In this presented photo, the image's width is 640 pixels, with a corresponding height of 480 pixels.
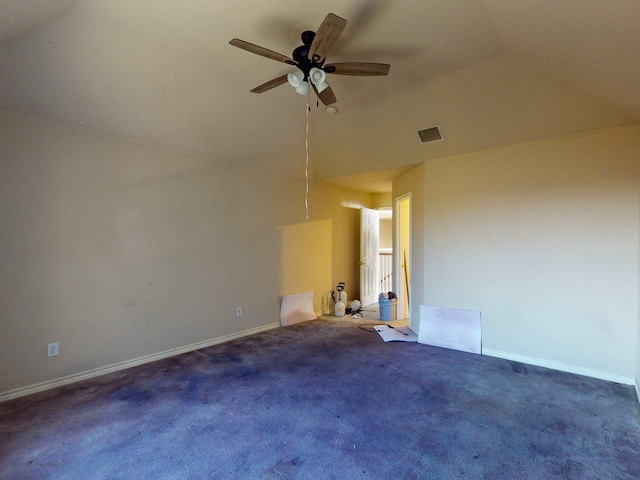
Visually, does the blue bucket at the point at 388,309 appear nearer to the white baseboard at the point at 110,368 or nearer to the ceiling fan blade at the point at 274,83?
the white baseboard at the point at 110,368

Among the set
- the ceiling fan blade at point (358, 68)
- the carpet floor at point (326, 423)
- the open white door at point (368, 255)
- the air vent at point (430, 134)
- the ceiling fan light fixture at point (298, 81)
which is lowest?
the carpet floor at point (326, 423)

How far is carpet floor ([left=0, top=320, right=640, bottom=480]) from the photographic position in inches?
71.1

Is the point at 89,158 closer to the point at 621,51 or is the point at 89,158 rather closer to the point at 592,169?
the point at 621,51

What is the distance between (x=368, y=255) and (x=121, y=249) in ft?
14.5

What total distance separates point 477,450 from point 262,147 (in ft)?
12.7

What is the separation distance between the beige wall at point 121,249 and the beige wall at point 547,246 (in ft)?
8.48

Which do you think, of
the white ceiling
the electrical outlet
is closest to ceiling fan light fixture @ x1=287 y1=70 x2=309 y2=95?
the white ceiling

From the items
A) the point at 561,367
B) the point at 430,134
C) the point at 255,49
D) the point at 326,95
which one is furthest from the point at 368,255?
the point at 255,49

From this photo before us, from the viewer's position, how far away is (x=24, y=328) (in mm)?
2670

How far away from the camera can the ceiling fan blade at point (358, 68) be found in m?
2.17

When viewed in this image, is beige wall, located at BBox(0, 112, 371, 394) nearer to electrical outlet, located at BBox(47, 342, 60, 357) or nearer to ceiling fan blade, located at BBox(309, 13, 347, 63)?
electrical outlet, located at BBox(47, 342, 60, 357)

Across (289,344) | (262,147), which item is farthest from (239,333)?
(262,147)

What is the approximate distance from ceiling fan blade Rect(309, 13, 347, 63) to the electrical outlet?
10.9ft

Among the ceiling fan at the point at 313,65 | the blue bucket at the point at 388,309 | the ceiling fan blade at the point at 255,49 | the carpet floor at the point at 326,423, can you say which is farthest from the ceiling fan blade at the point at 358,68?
the blue bucket at the point at 388,309
